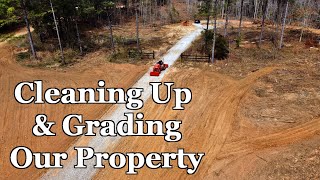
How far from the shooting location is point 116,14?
60250 millimetres

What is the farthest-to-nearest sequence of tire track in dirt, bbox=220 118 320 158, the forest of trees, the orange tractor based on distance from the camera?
the forest of trees, the orange tractor, tire track in dirt, bbox=220 118 320 158

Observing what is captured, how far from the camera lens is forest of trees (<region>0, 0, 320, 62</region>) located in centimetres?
3438

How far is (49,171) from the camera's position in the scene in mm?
15648

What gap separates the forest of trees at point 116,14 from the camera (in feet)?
113

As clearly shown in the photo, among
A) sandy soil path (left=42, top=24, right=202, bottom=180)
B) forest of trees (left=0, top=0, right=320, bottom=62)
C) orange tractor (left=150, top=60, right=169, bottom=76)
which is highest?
forest of trees (left=0, top=0, right=320, bottom=62)

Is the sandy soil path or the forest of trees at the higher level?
the forest of trees

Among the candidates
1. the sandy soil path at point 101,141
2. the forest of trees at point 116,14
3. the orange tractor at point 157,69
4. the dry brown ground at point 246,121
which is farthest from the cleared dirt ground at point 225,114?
the forest of trees at point 116,14

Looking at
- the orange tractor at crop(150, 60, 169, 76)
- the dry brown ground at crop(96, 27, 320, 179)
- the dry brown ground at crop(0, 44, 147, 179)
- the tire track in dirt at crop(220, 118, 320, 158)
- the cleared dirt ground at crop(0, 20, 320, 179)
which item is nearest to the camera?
the dry brown ground at crop(96, 27, 320, 179)

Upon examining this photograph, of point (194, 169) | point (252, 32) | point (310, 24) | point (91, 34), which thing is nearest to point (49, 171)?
point (194, 169)

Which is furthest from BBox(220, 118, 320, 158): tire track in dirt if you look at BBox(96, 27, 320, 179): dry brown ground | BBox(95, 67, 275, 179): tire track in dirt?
BBox(95, 67, 275, 179): tire track in dirt

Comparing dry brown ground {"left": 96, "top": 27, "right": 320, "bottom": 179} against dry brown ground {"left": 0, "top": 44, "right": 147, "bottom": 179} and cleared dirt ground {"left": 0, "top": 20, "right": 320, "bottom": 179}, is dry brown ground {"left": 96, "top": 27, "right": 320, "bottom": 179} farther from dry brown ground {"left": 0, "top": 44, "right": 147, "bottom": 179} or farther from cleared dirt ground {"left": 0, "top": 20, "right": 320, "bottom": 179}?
dry brown ground {"left": 0, "top": 44, "right": 147, "bottom": 179}

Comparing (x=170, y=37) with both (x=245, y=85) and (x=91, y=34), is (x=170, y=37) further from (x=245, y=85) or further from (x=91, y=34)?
(x=245, y=85)

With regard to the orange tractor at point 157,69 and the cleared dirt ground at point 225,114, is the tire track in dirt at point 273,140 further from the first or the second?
the orange tractor at point 157,69

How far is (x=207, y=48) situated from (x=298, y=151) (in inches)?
789
